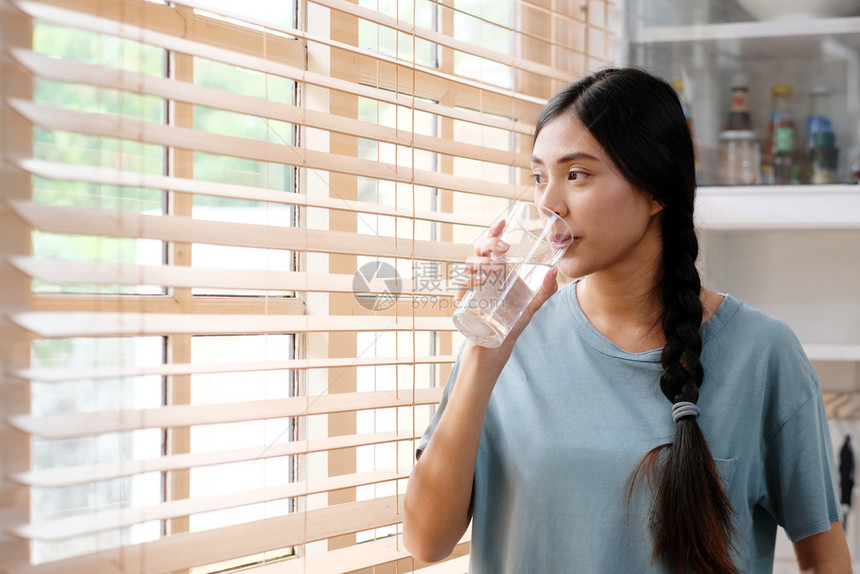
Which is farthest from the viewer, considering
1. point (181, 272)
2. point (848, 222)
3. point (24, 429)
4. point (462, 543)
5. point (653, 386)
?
point (848, 222)

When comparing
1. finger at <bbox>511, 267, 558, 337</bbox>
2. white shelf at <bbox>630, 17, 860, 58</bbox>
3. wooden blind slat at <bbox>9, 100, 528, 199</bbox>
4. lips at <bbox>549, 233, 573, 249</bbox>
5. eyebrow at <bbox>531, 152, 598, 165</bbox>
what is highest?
white shelf at <bbox>630, 17, 860, 58</bbox>

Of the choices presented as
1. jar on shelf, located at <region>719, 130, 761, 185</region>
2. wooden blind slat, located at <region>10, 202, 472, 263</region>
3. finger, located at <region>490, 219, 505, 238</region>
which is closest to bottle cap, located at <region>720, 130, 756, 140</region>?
jar on shelf, located at <region>719, 130, 761, 185</region>

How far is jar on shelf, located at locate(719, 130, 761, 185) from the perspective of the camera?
60.7 inches

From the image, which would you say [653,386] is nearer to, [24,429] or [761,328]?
[761,328]

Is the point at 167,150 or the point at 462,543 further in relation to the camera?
the point at 462,543

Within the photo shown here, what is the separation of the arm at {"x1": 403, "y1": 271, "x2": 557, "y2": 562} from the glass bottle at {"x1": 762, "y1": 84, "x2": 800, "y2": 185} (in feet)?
2.81

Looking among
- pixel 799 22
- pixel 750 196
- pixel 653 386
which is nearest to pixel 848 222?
pixel 750 196

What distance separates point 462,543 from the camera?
1.17 meters

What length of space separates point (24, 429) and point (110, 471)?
0.09 metres

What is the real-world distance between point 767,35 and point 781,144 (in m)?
0.22

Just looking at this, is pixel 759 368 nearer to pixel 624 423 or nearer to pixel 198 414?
pixel 624 423

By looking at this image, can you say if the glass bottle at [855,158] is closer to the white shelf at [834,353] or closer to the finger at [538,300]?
the white shelf at [834,353]

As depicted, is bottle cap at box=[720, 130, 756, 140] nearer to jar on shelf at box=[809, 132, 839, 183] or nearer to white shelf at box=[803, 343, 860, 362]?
jar on shelf at box=[809, 132, 839, 183]

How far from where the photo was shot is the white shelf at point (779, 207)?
1.42 meters
